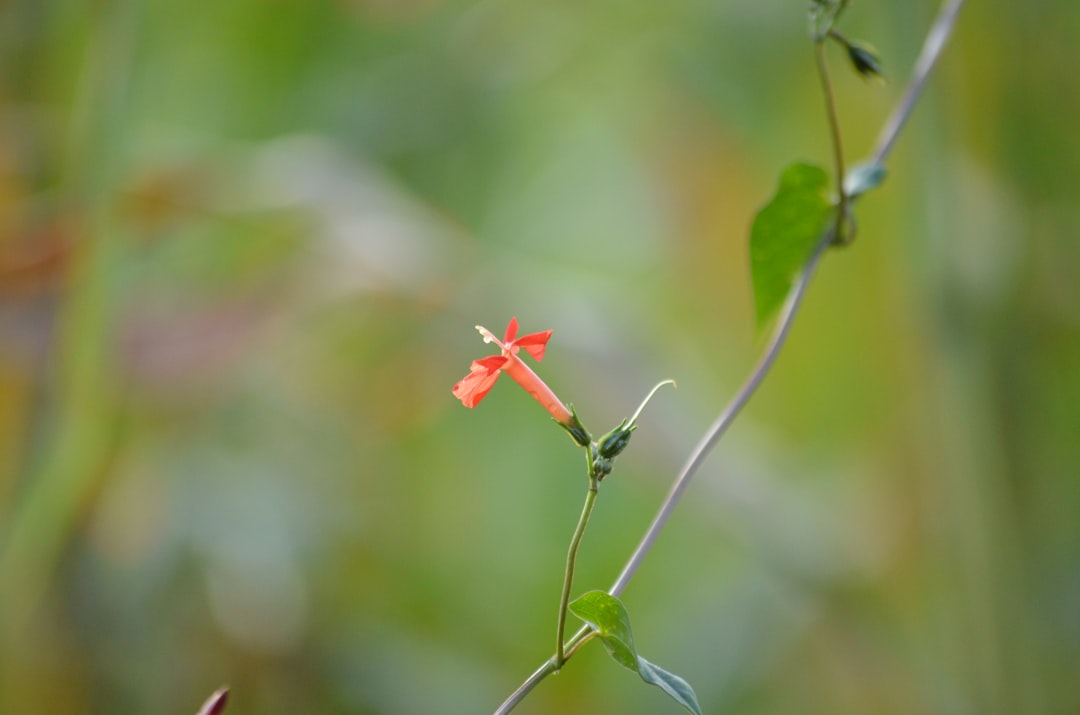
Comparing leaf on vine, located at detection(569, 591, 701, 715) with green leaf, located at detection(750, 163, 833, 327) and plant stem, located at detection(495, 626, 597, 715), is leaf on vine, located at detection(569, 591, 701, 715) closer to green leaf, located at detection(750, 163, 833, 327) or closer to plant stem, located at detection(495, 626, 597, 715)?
plant stem, located at detection(495, 626, 597, 715)

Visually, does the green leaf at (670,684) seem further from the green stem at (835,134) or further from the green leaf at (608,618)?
the green stem at (835,134)

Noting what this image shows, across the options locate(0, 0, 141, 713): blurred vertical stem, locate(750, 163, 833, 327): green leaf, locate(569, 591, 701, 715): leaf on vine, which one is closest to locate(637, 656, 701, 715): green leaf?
locate(569, 591, 701, 715): leaf on vine

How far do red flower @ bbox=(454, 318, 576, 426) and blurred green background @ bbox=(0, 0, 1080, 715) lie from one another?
0.36 metres

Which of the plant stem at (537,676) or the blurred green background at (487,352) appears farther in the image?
the blurred green background at (487,352)

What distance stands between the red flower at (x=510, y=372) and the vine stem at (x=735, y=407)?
0.03m

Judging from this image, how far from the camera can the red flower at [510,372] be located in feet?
0.75

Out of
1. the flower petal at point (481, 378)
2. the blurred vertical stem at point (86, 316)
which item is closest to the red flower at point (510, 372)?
the flower petal at point (481, 378)

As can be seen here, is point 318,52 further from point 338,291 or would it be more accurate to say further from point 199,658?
point 199,658

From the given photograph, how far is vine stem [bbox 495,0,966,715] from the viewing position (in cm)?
23

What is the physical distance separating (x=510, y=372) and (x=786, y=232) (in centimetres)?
11

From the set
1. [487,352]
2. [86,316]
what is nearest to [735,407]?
[86,316]

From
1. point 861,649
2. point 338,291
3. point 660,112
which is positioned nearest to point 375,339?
point 338,291

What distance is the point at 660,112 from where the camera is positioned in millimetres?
1162

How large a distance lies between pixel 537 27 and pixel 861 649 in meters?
0.64
